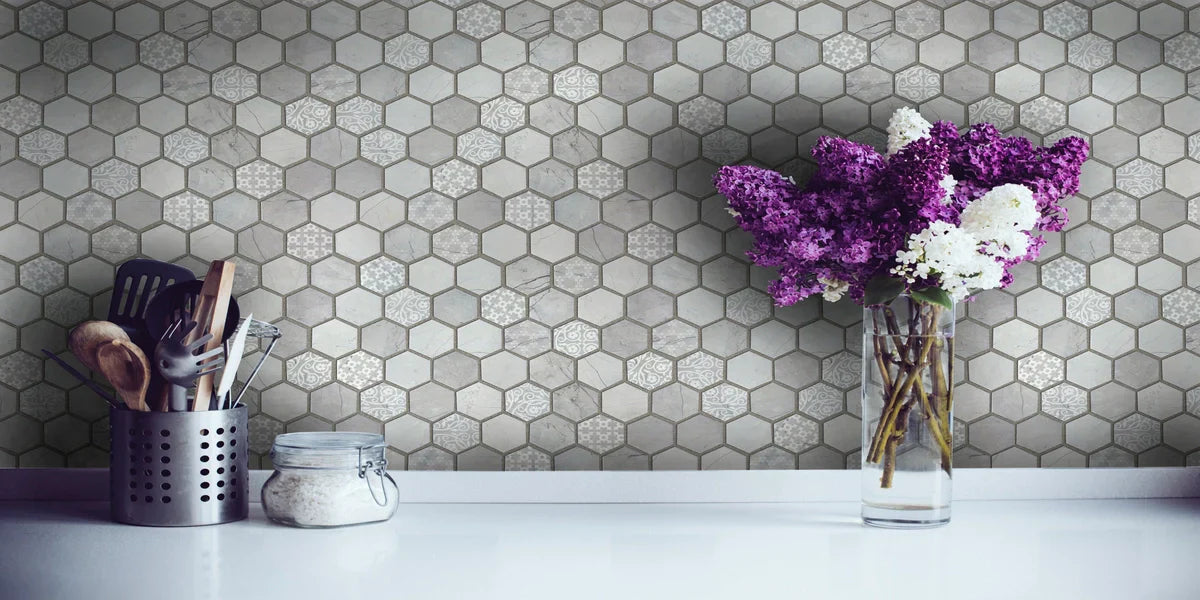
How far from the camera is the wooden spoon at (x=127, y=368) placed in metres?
1.16

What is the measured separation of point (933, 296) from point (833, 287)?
0.45 feet

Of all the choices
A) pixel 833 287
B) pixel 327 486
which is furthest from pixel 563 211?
pixel 327 486

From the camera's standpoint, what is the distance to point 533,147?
137 centimetres

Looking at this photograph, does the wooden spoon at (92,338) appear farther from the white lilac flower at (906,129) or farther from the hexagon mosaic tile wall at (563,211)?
the white lilac flower at (906,129)

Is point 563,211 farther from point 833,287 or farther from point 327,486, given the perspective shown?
point 327,486

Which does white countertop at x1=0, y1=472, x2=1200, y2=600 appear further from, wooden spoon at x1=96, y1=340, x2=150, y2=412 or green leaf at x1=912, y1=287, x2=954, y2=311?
green leaf at x1=912, y1=287, x2=954, y2=311

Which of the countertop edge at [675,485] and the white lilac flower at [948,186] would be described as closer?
the white lilac flower at [948,186]

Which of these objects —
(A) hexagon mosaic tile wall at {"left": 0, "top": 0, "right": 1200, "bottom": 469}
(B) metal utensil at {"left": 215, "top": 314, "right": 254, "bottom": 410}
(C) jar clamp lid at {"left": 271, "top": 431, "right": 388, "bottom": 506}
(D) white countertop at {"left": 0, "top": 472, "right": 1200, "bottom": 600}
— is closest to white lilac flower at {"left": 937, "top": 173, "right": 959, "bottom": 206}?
(A) hexagon mosaic tile wall at {"left": 0, "top": 0, "right": 1200, "bottom": 469}

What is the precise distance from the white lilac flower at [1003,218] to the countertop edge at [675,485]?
42cm

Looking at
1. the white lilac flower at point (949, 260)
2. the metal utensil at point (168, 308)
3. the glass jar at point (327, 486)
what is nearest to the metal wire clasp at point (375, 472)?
the glass jar at point (327, 486)

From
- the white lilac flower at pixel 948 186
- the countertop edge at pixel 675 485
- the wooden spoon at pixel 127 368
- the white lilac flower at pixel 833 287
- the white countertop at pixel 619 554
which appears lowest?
the white countertop at pixel 619 554

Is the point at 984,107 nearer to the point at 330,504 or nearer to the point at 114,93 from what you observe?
the point at 330,504

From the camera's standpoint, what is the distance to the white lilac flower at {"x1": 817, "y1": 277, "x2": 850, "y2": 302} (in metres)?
1.21

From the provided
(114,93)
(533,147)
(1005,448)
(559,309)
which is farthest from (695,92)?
(114,93)
